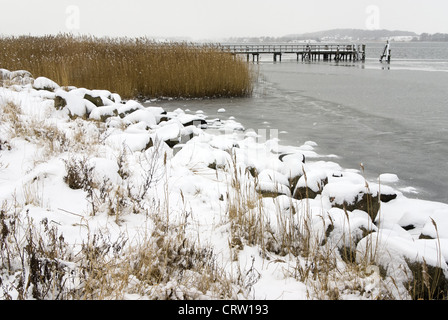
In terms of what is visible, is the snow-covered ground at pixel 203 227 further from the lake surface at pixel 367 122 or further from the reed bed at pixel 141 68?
the reed bed at pixel 141 68

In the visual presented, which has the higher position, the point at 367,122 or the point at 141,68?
the point at 141,68

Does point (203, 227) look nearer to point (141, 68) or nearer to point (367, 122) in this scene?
point (367, 122)

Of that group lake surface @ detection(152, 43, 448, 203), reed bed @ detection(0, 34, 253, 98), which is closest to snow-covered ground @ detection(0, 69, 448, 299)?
lake surface @ detection(152, 43, 448, 203)

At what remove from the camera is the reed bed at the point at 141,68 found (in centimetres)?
1158

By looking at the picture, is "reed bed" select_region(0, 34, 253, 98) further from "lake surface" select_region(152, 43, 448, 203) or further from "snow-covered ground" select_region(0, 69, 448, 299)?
"snow-covered ground" select_region(0, 69, 448, 299)

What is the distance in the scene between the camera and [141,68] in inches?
497

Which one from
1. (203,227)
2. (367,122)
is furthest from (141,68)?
(203,227)

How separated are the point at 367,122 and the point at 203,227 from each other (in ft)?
22.4

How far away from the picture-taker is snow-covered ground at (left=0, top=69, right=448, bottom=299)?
7.05 ft

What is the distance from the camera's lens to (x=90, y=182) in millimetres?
3533

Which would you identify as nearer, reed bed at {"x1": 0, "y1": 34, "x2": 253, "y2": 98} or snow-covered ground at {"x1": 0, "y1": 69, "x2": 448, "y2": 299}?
snow-covered ground at {"x1": 0, "y1": 69, "x2": 448, "y2": 299}

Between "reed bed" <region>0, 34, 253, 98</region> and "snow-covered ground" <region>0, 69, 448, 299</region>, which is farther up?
"reed bed" <region>0, 34, 253, 98</region>

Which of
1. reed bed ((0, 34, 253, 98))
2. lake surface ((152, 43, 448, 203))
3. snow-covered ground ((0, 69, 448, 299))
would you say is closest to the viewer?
snow-covered ground ((0, 69, 448, 299))

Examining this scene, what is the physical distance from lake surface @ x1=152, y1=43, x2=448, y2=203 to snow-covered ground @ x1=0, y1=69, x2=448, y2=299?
70 centimetres
